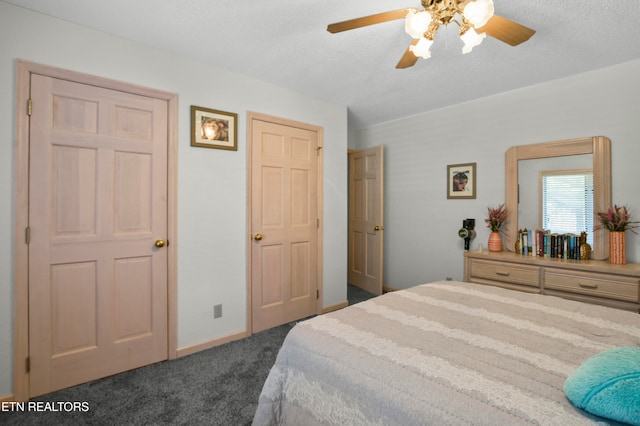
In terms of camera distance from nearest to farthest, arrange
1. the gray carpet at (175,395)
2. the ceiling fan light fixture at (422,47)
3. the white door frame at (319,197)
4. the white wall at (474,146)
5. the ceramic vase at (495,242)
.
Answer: the ceiling fan light fixture at (422,47) → the gray carpet at (175,395) → the white wall at (474,146) → the white door frame at (319,197) → the ceramic vase at (495,242)

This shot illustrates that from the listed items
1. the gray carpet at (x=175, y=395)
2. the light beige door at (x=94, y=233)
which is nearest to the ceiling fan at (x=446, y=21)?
the light beige door at (x=94, y=233)

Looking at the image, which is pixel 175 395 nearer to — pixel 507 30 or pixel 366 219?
pixel 507 30

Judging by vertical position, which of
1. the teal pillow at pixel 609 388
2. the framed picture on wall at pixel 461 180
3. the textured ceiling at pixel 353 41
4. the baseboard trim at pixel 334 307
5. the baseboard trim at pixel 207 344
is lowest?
the baseboard trim at pixel 207 344

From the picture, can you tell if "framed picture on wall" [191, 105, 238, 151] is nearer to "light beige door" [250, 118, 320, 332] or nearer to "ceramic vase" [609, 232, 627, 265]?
"light beige door" [250, 118, 320, 332]

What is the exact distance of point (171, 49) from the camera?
95.5 inches

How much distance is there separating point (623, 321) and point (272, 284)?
2562 mm

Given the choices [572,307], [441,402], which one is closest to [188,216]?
[441,402]

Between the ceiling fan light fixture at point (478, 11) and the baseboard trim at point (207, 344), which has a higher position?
the ceiling fan light fixture at point (478, 11)

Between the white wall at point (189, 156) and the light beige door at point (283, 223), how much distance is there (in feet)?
0.44

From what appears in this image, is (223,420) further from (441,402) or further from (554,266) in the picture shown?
(554,266)

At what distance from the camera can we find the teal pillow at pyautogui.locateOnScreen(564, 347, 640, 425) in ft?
2.63

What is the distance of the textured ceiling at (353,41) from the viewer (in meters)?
1.88

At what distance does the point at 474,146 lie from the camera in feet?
11.7

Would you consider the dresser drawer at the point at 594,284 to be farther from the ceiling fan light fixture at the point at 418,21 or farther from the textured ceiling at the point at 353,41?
the ceiling fan light fixture at the point at 418,21
